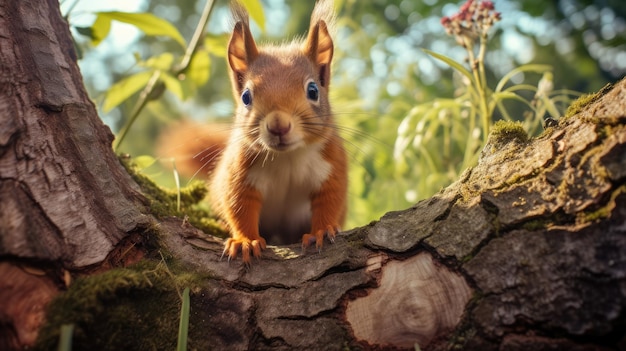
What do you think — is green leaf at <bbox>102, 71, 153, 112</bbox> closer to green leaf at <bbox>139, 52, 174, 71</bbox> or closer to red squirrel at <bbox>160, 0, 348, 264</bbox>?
green leaf at <bbox>139, 52, 174, 71</bbox>

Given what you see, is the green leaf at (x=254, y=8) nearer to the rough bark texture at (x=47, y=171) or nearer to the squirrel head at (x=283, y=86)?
the squirrel head at (x=283, y=86)

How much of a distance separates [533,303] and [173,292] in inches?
36.4

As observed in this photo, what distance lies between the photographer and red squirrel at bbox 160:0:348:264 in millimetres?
1941

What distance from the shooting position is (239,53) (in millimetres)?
2254

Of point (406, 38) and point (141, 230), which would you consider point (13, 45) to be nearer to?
point (141, 230)

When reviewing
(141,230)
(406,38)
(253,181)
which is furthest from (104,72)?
(141,230)

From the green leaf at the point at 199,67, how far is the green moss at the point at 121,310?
151 cm

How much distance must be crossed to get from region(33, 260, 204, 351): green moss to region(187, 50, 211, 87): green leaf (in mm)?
1510

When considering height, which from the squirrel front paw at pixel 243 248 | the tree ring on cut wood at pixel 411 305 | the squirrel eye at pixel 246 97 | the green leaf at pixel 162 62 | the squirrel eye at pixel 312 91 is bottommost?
the tree ring on cut wood at pixel 411 305

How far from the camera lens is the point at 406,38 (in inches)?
149

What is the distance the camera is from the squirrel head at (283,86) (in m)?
1.88

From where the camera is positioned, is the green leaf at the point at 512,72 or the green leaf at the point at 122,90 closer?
the green leaf at the point at 512,72

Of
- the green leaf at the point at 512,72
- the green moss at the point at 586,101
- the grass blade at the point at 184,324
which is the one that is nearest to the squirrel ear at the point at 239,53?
the green leaf at the point at 512,72

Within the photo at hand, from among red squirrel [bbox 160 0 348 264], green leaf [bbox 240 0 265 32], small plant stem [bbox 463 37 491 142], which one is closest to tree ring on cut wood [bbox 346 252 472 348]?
red squirrel [bbox 160 0 348 264]
